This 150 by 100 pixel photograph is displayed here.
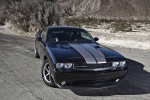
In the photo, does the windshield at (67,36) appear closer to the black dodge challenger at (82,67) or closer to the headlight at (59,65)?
the black dodge challenger at (82,67)

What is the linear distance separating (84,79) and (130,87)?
1.56 meters

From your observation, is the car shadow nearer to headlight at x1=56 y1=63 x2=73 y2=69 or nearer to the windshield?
headlight at x1=56 y1=63 x2=73 y2=69

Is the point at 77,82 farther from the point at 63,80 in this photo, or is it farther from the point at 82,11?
the point at 82,11

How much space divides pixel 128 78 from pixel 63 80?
2449mm

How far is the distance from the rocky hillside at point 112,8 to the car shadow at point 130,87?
198 feet

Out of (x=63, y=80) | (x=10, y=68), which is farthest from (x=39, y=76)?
(x=63, y=80)

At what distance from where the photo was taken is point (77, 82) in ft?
16.3

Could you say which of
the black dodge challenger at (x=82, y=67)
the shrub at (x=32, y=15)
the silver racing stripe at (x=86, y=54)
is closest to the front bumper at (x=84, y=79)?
the black dodge challenger at (x=82, y=67)

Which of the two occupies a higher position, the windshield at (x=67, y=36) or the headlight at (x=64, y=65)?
the windshield at (x=67, y=36)

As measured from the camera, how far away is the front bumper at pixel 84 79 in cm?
483

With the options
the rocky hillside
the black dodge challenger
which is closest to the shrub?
the black dodge challenger

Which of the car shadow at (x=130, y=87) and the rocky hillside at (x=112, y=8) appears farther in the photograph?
the rocky hillside at (x=112, y=8)

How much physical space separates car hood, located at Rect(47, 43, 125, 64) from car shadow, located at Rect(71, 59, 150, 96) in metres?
0.81

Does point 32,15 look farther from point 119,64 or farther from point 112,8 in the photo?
point 112,8
